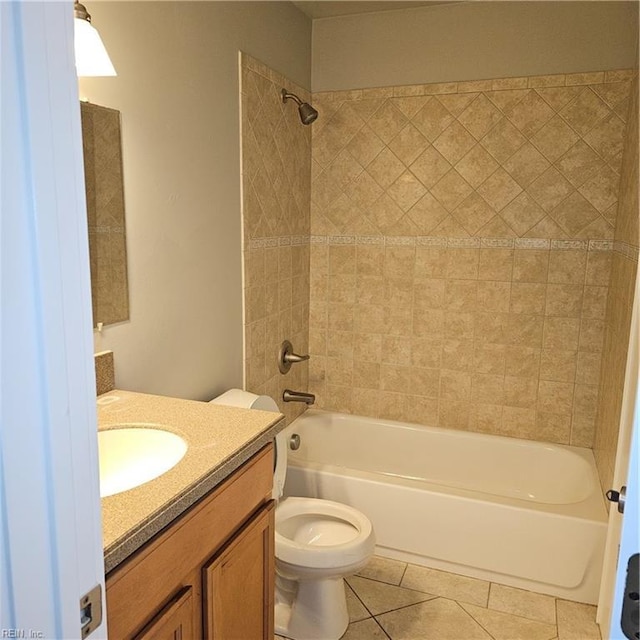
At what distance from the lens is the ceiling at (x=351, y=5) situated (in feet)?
A: 8.75

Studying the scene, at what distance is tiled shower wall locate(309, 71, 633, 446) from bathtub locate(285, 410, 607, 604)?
0.42ft

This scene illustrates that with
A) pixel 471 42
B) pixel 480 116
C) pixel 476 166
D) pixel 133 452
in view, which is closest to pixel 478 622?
pixel 133 452

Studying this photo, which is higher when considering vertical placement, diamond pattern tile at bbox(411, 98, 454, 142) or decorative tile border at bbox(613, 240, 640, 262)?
diamond pattern tile at bbox(411, 98, 454, 142)

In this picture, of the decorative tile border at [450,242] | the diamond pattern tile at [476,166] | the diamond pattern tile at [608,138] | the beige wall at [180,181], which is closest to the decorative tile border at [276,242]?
the decorative tile border at [450,242]

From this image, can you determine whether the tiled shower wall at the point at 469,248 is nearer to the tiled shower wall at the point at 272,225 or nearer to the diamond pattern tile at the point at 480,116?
the diamond pattern tile at the point at 480,116

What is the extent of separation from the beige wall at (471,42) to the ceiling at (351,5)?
0.04 meters

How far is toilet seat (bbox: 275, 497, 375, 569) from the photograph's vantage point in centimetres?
195

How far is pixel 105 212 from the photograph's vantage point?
5.36ft

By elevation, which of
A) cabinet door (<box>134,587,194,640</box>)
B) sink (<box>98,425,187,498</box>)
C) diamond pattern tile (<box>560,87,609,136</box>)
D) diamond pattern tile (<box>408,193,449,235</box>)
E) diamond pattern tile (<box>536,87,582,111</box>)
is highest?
diamond pattern tile (<box>536,87,582,111</box>)

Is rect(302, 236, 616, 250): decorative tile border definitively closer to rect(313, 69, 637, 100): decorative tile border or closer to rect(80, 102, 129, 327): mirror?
rect(313, 69, 637, 100): decorative tile border

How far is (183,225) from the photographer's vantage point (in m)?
2.00

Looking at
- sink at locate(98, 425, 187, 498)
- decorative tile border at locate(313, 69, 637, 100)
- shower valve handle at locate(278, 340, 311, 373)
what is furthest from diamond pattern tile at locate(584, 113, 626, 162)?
sink at locate(98, 425, 187, 498)

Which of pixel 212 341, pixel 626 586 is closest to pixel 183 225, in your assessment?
pixel 212 341

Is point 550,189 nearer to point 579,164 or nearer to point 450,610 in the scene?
point 579,164
